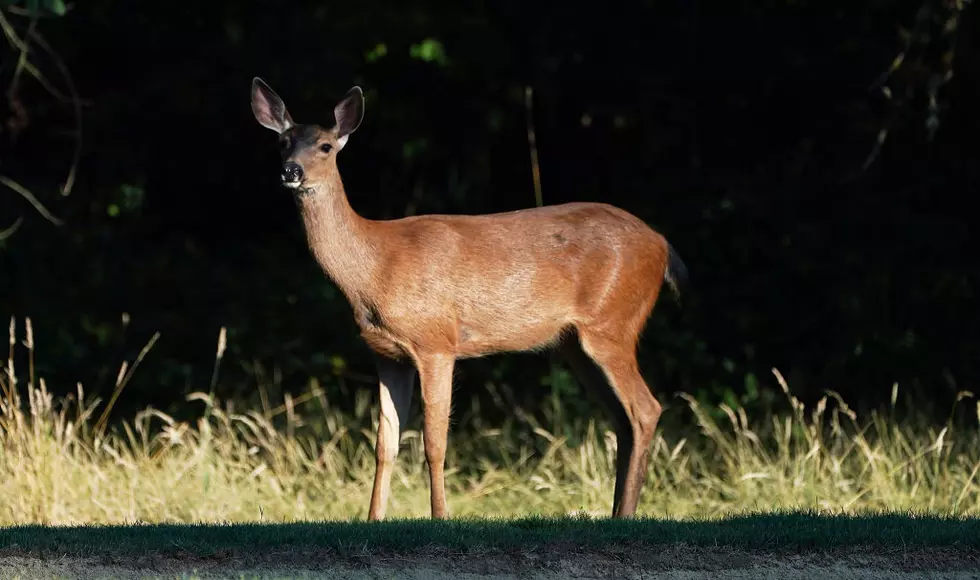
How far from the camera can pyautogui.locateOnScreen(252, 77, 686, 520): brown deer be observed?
25.1ft

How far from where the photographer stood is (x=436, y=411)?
7.78 metres

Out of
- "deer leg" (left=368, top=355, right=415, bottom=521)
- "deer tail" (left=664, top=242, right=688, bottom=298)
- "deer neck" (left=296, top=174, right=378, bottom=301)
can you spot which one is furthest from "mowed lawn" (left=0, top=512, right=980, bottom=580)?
"deer tail" (left=664, top=242, right=688, bottom=298)

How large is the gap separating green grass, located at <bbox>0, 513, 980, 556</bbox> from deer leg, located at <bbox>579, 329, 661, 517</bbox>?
1293 mm

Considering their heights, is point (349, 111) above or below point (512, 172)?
above

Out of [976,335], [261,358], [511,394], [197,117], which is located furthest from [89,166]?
[976,335]

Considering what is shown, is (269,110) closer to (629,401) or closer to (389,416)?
(389,416)

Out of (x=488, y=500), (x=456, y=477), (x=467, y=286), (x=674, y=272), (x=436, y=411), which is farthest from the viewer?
(x=456, y=477)

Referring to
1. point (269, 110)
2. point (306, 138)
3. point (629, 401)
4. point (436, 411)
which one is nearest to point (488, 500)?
point (629, 401)

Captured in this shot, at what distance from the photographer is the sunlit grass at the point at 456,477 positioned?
8.95 metres

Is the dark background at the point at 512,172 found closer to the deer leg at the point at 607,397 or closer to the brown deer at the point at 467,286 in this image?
the brown deer at the point at 467,286

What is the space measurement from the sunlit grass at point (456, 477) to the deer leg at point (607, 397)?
1.06ft

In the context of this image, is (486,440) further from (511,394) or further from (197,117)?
(197,117)

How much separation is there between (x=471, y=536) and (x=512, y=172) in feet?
21.4

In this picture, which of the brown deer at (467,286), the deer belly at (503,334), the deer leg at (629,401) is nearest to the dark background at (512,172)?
the brown deer at (467,286)
